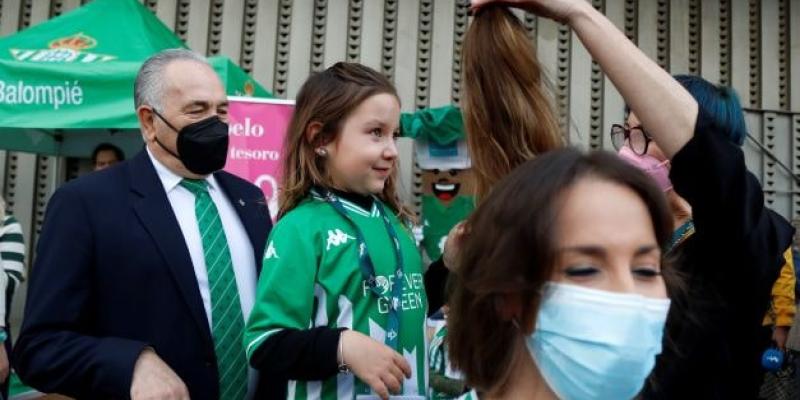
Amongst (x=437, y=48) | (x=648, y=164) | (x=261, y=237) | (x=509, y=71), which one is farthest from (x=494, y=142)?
(x=437, y=48)

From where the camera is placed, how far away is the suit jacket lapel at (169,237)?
1.97 meters

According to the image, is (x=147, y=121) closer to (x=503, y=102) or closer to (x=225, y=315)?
(x=225, y=315)

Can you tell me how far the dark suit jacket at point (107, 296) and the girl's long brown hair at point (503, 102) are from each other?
870 millimetres

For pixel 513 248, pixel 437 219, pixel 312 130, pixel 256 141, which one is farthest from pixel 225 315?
pixel 437 219

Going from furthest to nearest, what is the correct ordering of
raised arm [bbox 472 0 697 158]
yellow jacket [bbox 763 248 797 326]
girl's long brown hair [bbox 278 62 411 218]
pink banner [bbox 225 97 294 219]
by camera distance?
pink banner [bbox 225 97 294 219] < yellow jacket [bbox 763 248 797 326] < girl's long brown hair [bbox 278 62 411 218] < raised arm [bbox 472 0 697 158]

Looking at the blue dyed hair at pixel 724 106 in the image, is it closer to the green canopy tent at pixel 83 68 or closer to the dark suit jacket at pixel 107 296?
the dark suit jacket at pixel 107 296

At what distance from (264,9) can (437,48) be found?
1.49 meters

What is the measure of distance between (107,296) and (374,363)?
76 cm

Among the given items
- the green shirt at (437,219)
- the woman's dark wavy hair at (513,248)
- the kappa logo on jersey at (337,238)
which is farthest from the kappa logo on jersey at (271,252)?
the green shirt at (437,219)

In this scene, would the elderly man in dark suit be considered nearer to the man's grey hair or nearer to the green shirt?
the man's grey hair

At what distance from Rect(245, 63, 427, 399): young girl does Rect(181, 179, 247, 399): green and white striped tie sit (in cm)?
24

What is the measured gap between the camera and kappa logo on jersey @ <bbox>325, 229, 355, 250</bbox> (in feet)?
5.93

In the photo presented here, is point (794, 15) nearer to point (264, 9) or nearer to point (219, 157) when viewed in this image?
point (264, 9)

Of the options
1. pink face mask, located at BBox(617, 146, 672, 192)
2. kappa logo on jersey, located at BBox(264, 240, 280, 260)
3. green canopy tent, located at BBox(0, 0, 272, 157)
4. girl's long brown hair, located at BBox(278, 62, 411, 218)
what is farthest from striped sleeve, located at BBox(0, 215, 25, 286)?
pink face mask, located at BBox(617, 146, 672, 192)
